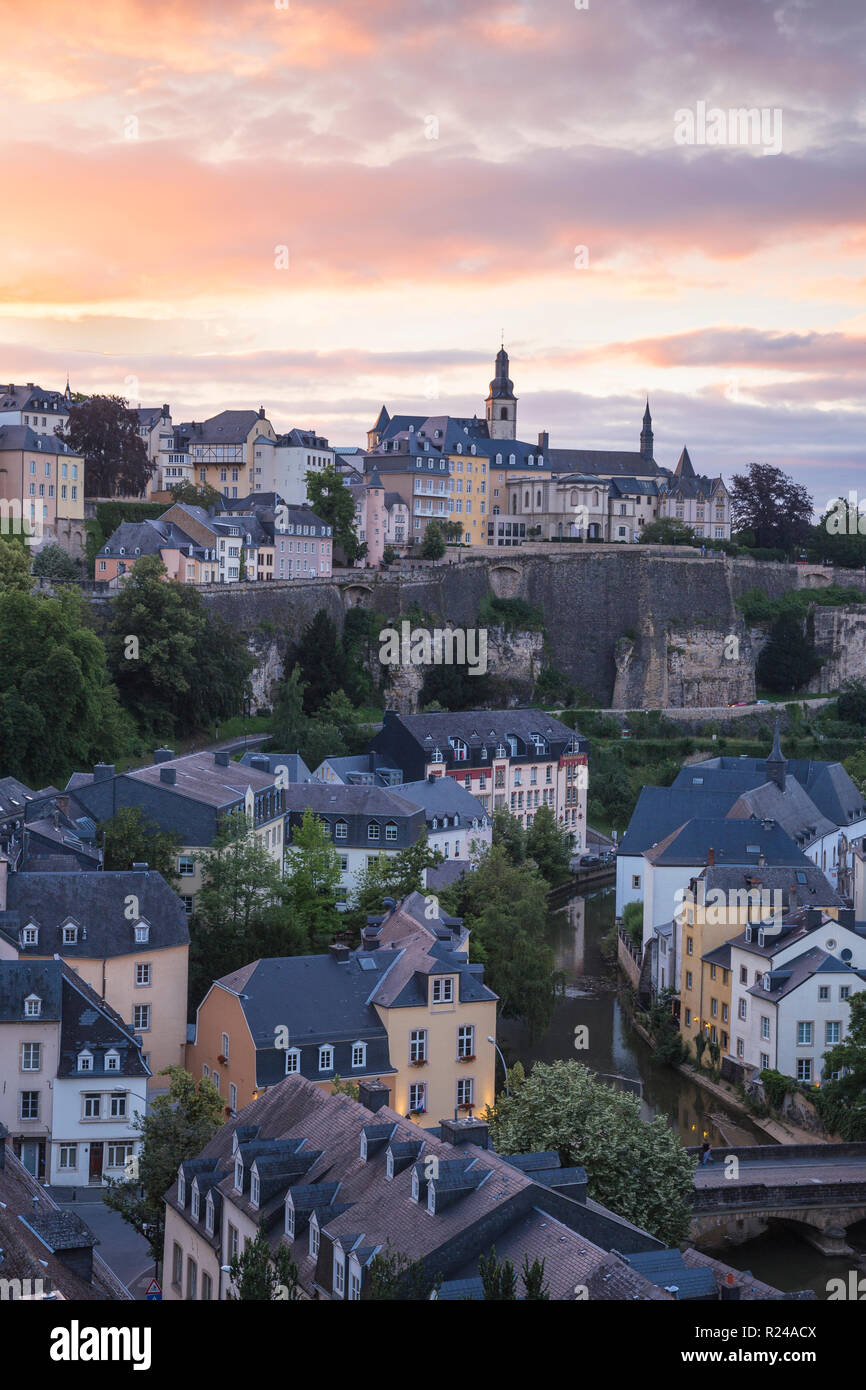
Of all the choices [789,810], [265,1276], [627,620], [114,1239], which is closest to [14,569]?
[789,810]

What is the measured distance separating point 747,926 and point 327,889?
989cm

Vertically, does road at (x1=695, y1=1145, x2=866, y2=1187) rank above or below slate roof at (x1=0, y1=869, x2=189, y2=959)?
below

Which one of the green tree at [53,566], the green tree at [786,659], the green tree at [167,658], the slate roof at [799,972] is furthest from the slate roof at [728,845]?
the green tree at [786,659]

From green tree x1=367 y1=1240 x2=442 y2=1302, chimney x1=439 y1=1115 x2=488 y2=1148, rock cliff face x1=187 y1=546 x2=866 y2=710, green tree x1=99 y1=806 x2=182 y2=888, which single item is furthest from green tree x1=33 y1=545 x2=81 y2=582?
green tree x1=367 y1=1240 x2=442 y2=1302

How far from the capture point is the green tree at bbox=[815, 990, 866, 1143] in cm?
2688

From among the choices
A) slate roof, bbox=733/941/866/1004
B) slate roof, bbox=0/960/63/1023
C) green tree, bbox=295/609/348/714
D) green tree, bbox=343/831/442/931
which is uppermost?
green tree, bbox=295/609/348/714

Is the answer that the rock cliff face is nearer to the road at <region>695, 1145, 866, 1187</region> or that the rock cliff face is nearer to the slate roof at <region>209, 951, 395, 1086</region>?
the slate roof at <region>209, 951, 395, 1086</region>

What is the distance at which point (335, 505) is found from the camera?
250ft

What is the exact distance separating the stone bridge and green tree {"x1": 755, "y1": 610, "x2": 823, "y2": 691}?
59045mm

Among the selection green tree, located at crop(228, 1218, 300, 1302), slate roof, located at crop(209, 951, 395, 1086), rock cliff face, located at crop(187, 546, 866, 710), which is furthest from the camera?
rock cliff face, located at crop(187, 546, 866, 710)

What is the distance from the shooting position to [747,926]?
1293 inches

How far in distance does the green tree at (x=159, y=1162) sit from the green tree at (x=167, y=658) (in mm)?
34735

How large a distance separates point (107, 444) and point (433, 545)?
1693cm

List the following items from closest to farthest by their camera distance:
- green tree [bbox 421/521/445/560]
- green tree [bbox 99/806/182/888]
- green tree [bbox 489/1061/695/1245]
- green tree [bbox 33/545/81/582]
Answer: green tree [bbox 489/1061/695/1245], green tree [bbox 99/806/182/888], green tree [bbox 33/545/81/582], green tree [bbox 421/521/445/560]
